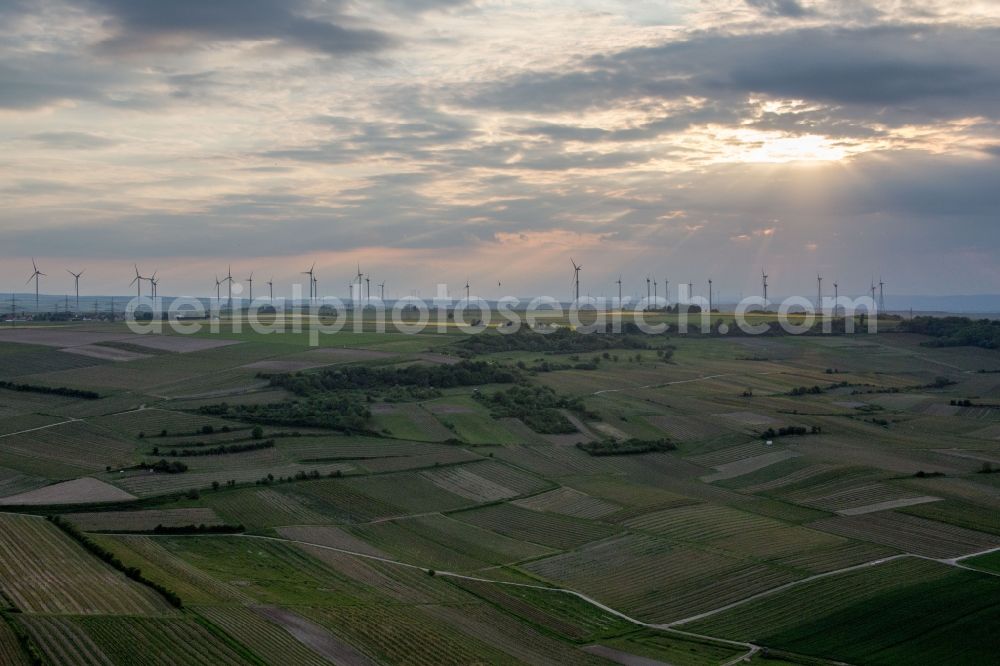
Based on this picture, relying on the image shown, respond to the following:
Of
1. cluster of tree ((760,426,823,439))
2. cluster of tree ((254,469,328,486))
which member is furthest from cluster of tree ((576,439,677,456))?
cluster of tree ((254,469,328,486))

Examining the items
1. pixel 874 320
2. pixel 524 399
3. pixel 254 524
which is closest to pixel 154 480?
pixel 254 524

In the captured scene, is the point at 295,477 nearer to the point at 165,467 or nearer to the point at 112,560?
the point at 165,467

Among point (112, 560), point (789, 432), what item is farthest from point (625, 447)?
point (112, 560)

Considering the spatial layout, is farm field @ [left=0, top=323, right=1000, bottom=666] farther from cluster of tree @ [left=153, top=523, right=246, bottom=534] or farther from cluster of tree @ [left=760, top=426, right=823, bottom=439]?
cluster of tree @ [left=760, top=426, right=823, bottom=439]

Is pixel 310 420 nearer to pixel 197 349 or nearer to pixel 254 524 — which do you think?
pixel 254 524

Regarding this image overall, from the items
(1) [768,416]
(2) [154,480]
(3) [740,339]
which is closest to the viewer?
(2) [154,480]

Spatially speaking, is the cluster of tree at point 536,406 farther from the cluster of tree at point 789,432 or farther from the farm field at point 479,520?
the cluster of tree at point 789,432
